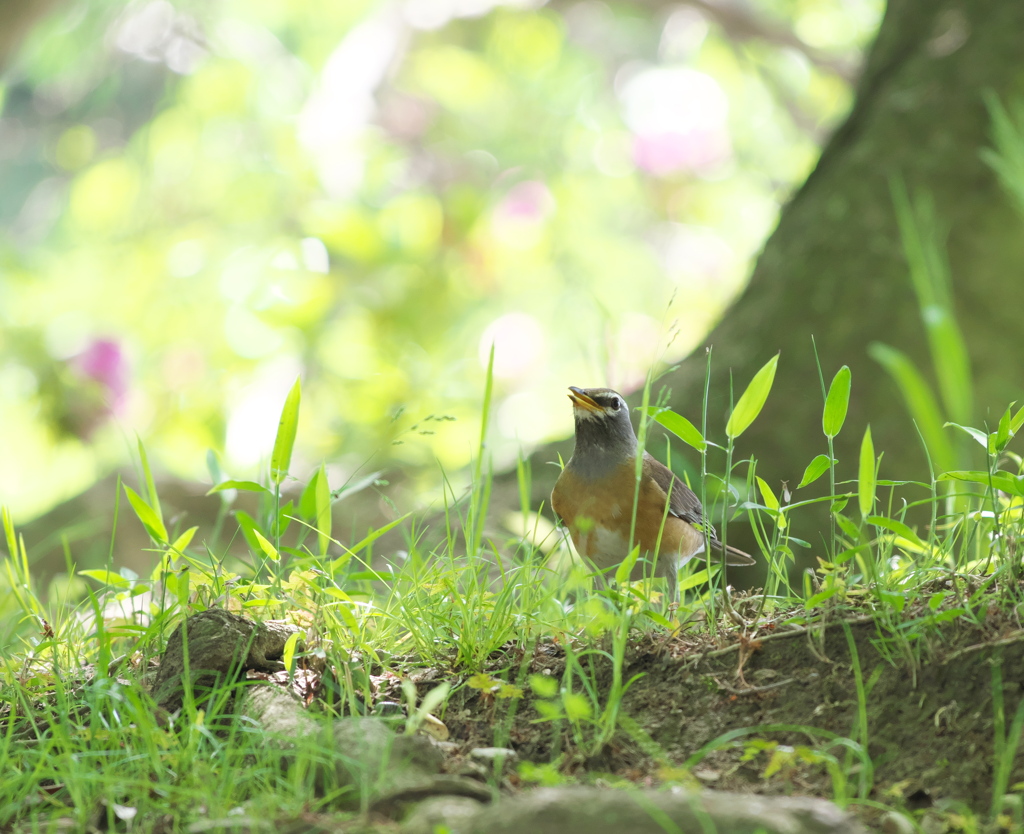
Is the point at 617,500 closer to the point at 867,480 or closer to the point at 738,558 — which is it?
the point at 738,558

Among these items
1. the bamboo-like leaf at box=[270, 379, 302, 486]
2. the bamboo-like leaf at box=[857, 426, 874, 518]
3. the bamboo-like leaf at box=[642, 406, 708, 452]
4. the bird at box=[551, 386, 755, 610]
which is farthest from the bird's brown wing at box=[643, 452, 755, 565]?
the bamboo-like leaf at box=[270, 379, 302, 486]

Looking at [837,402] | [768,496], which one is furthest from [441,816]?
[837,402]

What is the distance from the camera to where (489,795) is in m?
1.78

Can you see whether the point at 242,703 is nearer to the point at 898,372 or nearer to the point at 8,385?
the point at 898,372

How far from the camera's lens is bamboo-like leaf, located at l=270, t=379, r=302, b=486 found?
267 centimetres

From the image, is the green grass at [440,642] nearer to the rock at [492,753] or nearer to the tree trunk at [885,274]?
the rock at [492,753]

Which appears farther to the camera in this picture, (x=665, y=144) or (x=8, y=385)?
(x=665, y=144)

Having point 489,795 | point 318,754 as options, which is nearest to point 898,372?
point 489,795

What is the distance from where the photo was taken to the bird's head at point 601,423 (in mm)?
3441

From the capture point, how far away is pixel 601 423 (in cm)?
348

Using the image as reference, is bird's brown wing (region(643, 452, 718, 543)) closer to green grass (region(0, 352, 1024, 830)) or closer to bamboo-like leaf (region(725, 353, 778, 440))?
green grass (region(0, 352, 1024, 830))

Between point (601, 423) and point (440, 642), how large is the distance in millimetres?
1321

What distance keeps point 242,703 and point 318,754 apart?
40 centimetres

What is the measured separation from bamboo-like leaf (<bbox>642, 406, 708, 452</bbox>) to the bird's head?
1.14 metres
